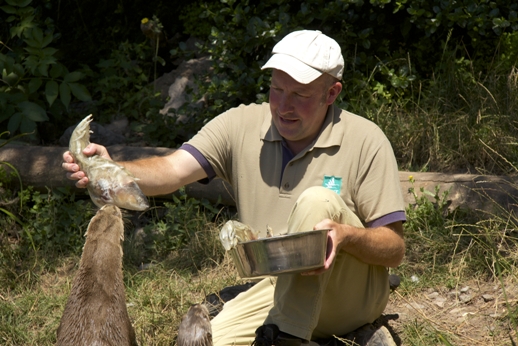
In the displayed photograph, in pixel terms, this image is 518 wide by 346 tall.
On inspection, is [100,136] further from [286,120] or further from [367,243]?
[367,243]

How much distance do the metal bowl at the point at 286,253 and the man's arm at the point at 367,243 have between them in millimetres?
95

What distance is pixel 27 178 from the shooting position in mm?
5766

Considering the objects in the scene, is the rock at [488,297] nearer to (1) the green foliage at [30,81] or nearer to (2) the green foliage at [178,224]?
(2) the green foliage at [178,224]

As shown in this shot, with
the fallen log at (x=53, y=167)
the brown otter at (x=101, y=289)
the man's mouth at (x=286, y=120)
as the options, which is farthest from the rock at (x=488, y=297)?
the brown otter at (x=101, y=289)

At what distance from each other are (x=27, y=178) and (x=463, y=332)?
3391 millimetres

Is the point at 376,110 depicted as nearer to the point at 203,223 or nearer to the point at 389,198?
the point at 203,223

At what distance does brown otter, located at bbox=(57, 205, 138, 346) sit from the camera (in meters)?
3.54

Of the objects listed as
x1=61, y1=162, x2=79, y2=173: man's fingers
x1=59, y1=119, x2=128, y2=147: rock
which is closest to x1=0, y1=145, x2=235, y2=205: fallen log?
x1=59, y1=119, x2=128, y2=147: rock

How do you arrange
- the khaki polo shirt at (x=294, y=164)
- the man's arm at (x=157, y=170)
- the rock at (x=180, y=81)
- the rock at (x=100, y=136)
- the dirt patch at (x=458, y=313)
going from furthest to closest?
1. the rock at (x=180, y=81)
2. the rock at (x=100, y=136)
3. the dirt patch at (x=458, y=313)
4. the khaki polo shirt at (x=294, y=164)
5. the man's arm at (x=157, y=170)

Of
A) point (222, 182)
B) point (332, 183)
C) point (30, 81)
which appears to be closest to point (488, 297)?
point (332, 183)

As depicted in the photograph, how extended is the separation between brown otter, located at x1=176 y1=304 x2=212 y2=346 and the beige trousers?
44cm

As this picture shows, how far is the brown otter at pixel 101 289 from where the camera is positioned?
3539mm

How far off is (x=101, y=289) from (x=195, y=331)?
2.04 feet

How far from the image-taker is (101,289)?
11.8 ft
